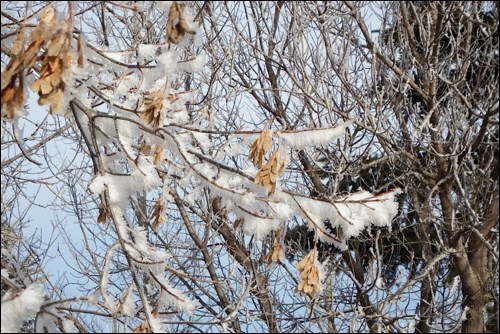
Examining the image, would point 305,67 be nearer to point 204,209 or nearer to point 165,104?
point 204,209

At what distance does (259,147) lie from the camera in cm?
264

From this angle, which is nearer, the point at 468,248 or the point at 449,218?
the point at 449,218

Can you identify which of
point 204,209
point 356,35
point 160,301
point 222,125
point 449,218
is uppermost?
point 356,35

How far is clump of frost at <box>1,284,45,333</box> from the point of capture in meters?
2.33

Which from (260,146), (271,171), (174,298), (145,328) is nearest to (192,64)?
(260,146)

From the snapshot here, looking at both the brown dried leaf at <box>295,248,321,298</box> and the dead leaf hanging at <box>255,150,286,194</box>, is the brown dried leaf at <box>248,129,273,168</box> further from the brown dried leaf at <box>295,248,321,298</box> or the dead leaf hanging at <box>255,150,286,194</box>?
the brown dried leaf at <box>295,248,321,298</box>

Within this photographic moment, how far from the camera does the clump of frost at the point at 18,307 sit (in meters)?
2.33

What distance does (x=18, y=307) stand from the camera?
2359 millimetres

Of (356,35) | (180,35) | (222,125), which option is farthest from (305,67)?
(180,35)

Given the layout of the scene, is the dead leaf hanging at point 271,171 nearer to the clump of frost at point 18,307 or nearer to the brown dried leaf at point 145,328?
the brown dried leaf at point 145,328

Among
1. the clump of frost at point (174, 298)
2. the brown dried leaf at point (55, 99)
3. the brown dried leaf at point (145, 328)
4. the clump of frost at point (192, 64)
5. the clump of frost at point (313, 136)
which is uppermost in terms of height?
the clump of frost at point (192, 64)

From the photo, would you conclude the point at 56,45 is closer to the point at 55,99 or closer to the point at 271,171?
the point at 55,99

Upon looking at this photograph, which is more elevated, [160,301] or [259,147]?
[259,147]

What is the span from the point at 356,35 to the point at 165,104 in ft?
15.4
